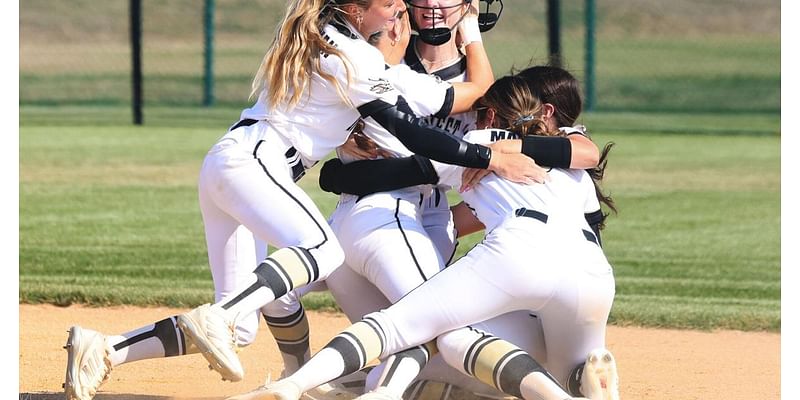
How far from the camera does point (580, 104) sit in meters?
4.45

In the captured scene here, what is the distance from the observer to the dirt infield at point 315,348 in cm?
500

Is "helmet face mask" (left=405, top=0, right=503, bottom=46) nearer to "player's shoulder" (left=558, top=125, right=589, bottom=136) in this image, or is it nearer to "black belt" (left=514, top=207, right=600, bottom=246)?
"player's shoulder" (left=558, top=125, right=589, bottom=136)

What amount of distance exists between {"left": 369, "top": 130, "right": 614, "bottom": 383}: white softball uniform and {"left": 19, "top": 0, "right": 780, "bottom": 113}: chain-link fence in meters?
16.4

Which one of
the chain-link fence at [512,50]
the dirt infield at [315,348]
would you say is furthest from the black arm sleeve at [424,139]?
the chain-link fence at [512,50]

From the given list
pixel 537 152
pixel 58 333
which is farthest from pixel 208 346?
pixel 58 333

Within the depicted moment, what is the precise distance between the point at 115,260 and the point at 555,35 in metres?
9.44

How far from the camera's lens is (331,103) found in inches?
165

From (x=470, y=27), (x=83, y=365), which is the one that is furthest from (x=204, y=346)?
(x=470, y=27)

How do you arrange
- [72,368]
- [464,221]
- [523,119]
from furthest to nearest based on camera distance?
[464,221] < [523,119] < [72,368]

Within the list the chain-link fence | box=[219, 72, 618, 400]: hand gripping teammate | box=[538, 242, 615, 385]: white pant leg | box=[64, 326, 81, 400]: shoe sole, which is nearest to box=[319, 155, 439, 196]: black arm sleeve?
box=[219, 72, 618, 400]: hand gripping teammate

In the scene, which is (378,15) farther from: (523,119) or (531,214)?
(531,214)

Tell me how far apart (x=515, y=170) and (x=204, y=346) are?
3.83 ft
